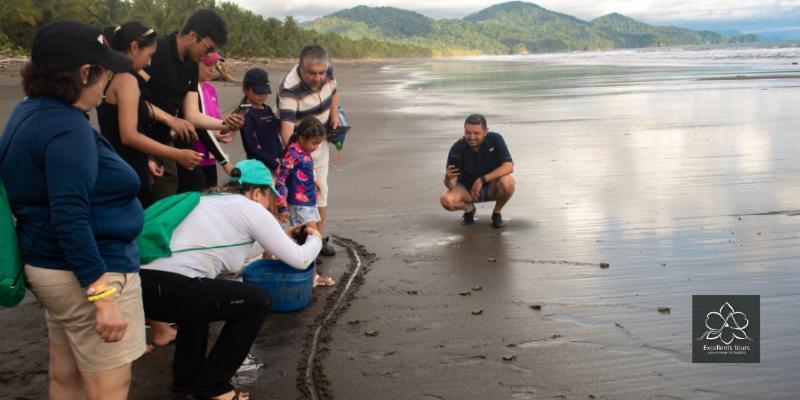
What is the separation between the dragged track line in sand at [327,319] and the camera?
10.8 feet

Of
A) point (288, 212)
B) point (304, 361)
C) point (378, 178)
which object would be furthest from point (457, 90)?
point (304, 361)

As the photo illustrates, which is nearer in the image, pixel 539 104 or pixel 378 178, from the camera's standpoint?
pixel 378 178

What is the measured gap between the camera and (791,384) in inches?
123

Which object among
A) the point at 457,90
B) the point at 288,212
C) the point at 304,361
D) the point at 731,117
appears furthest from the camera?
the point at 457,90

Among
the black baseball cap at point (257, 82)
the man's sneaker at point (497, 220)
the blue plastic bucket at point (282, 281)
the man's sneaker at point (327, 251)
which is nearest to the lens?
the blue plastic bucket at point (282, 281)

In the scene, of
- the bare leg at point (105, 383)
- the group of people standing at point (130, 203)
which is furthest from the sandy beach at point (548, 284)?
the bare leg at point (105, 383)

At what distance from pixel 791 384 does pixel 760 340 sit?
0.50 metres

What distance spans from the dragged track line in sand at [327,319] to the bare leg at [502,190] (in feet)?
5.02

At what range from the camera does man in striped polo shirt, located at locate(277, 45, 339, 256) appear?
5.36m

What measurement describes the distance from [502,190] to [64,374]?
4.65 m

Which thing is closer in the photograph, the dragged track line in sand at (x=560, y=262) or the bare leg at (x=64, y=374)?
the bare leg at (x=64, y=374)

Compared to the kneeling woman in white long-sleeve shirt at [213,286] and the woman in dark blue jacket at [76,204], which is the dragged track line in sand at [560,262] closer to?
the kneeling woman in white long-sleeve shirt at [213,286]

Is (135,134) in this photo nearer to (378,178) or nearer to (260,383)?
(260,383)

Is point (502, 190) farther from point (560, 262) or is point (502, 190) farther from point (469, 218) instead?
point (560, 262)
